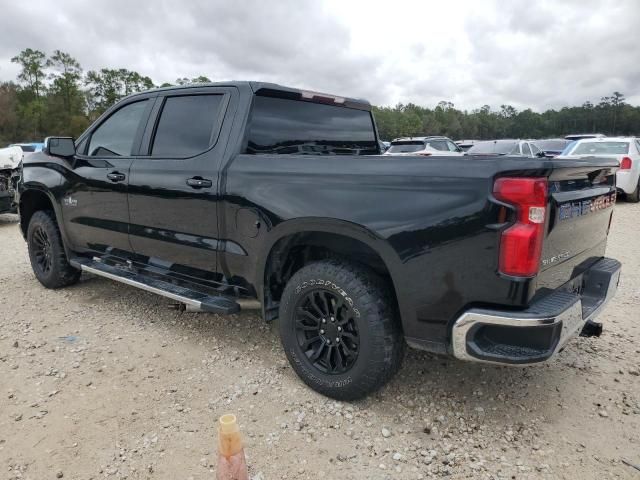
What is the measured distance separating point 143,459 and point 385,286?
1540mm

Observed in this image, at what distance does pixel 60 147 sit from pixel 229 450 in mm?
3467

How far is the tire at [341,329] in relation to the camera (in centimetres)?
261

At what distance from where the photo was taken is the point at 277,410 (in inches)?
111

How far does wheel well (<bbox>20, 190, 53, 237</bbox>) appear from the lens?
5008 millimetres

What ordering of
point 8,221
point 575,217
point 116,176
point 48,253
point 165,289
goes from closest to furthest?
point 575,217, point 165,289, point 116,176, point 48,253, point 8,221

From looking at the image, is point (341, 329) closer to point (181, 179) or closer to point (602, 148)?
point (181, 179)

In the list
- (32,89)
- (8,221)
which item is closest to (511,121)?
(32,89)

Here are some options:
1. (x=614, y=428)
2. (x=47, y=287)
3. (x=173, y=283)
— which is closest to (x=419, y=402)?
(x=614, y=428)

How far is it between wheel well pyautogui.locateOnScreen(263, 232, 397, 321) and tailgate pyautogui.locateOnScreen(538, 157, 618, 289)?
0.84 m

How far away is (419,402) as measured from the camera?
2896 mm

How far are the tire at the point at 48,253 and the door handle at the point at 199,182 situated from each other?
90.7 inches

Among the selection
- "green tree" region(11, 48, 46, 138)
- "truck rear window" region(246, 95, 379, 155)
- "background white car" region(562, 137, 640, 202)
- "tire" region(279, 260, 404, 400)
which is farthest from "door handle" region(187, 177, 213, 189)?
"green tree" region(11, 48, 46, 138)

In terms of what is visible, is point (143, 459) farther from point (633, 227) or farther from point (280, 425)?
point (633, 227)

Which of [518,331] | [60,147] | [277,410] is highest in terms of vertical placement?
[60,147]
